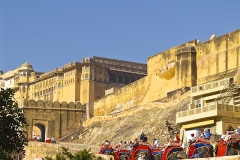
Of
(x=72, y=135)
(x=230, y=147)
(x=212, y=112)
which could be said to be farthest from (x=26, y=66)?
(x=230, y=147)

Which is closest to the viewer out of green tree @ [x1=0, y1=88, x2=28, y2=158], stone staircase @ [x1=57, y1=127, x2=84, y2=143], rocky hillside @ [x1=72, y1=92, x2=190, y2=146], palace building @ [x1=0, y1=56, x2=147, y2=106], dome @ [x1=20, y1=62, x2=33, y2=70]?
green tree @ [x1=0, y1=88, x2=28, y2=158]

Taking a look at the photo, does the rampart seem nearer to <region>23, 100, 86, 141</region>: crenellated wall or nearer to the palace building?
<region>23, 100, 86, 141</region>: crenellated wall

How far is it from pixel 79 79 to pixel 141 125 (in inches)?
977

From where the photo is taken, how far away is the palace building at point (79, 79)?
6606 cm

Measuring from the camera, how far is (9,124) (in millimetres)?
17766

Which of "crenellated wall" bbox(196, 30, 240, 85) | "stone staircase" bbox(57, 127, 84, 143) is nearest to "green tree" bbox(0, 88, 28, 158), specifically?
"crenellated wall" bbox(196, 30, 240, 85)

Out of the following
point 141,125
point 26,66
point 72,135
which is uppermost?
point 26,66

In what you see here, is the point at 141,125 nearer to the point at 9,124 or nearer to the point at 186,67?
the point at 186,67

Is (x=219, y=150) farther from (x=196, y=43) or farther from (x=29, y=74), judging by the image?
(x=29, y=74)

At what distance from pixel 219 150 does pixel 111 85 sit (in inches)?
2047

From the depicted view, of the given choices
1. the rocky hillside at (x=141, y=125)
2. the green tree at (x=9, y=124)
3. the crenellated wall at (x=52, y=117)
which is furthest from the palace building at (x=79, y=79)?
the green tree at (x=9, y=124)

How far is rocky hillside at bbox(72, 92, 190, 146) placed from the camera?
38188 millimetres

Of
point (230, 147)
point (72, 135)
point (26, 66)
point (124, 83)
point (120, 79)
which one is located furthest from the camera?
point (26, 66)

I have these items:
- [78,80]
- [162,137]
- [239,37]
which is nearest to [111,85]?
[78,80]
